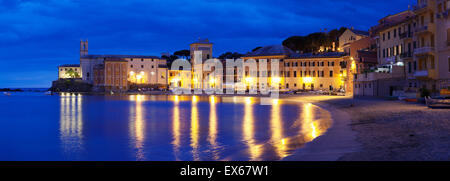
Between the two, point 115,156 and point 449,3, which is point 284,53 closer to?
point 449,3

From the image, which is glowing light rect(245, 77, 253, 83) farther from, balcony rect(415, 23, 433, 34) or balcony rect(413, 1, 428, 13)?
balcony rect(415, 23, 433, 34)

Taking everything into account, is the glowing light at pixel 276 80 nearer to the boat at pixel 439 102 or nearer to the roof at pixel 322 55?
the roof at pixel 322 55

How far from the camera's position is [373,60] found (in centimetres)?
5700

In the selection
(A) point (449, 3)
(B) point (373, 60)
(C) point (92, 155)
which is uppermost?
(A) point (449, 3)

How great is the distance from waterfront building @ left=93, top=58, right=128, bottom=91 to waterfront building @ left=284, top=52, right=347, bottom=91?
2297 inches

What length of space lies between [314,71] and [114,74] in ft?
225

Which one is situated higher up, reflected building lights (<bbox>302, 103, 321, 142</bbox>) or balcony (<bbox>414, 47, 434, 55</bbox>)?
balcony (<bbox>414, 47, 434, 55</bbox>)

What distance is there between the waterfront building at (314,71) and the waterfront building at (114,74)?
5835 centimetres

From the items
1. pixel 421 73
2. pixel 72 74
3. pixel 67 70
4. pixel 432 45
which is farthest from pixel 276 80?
pixel 67 70

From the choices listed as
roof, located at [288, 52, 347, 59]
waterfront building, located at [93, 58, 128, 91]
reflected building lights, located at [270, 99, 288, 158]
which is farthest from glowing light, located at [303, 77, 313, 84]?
reflected building lights, located at [270, 99, 288, 158]

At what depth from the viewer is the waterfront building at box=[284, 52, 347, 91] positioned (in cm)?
8925
